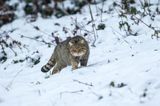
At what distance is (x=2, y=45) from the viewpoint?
12.4 meters

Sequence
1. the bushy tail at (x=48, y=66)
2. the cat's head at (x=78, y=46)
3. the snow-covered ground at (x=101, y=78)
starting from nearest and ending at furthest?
the snow-covered ground at (x=101, y=78) → the cat's head at (x=78, y=46) → the bushy tail at (x=48, y=66)

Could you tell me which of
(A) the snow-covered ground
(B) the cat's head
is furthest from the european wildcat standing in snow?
(A) the snow-covered ground

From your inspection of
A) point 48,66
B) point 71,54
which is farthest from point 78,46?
point 48,66

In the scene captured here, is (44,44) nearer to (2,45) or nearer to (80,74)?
(2,45)

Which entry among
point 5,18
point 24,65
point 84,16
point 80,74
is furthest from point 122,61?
point 5,18

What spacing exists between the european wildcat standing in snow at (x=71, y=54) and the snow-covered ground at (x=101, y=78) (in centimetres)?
21

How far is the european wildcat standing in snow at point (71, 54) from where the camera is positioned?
9.20m

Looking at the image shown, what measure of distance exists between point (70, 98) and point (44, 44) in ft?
17.6

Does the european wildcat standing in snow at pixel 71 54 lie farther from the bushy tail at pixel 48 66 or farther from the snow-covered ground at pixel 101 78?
the snow-covered ground at pixel 101 78

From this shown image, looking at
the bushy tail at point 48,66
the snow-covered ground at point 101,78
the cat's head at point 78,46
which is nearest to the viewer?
the snow-covered ground at point 101,78

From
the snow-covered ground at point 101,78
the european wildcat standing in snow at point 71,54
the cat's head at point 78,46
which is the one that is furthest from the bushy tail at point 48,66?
the cat's head at point 78,46

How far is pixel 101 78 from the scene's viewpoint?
24.8 ft

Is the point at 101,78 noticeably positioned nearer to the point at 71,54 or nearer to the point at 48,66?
the point at 71,54

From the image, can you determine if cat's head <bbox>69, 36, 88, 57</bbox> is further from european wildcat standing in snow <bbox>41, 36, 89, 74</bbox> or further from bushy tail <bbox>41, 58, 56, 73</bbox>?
bushy tail <bbox>41, 58, 56, 73</bbox>
